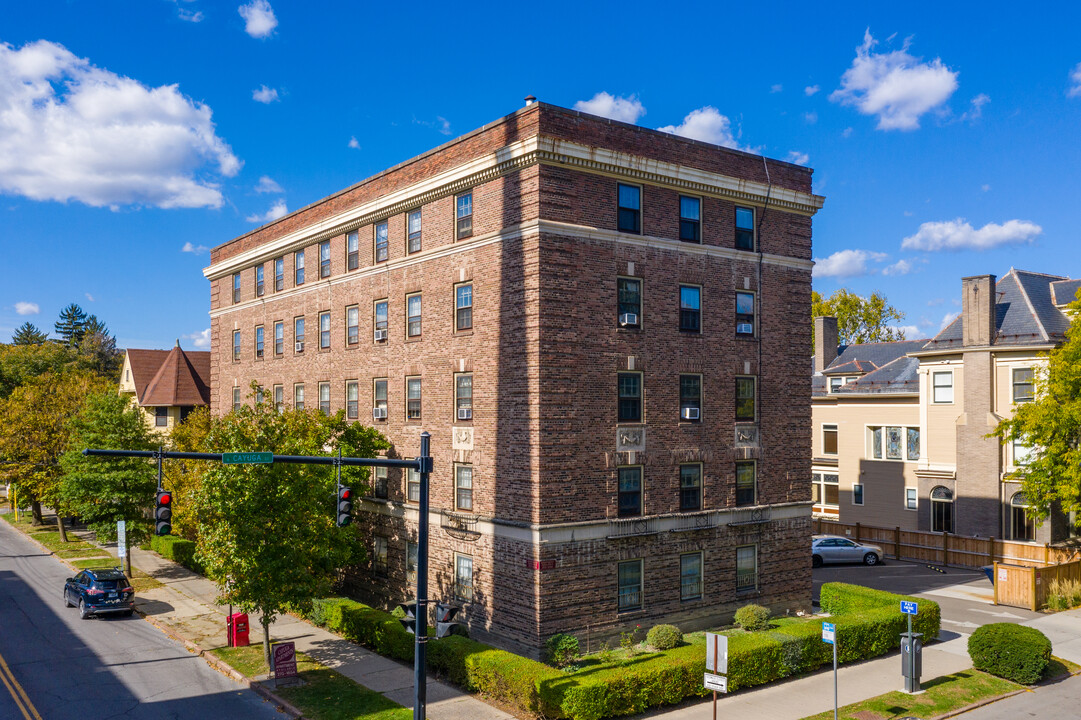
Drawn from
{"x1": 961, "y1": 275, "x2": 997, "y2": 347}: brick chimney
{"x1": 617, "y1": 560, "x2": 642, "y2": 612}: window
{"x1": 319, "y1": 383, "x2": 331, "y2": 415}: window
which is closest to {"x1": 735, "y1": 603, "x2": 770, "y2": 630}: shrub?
{"x1": 617, "y1": 560, "x2": 642, "y2": 612}: window

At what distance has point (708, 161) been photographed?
2728 centimetres

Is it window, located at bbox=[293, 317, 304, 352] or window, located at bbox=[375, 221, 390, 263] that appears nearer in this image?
window, located at bbox=[375, 221, 390, 263]

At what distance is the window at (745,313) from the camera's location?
28109 mm

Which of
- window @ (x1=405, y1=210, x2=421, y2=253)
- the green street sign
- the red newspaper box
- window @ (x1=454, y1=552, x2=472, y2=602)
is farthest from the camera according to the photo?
window @ (x1=405, y1=210, x2=421, y2=253)

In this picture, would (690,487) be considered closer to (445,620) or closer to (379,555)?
(445,620)

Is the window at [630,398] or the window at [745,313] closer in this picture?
the window at [630,398]

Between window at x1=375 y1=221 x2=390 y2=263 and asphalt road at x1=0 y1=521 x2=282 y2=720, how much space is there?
15.8 meters

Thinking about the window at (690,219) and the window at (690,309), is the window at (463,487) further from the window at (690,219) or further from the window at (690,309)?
the window at (690,219)

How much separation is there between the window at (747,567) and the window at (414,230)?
16031 millimetres

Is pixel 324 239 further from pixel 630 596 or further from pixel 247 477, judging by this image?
pixel 630 596

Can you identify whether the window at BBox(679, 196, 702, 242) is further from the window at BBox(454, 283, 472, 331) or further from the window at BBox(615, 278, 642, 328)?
the window at BBox(454, 283, 472, 331)

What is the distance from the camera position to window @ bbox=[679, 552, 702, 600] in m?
25.9

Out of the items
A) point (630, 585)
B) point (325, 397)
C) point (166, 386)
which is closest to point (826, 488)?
point (630, 585)

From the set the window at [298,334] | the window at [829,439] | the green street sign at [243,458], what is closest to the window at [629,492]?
the green street sign at [243,458]
